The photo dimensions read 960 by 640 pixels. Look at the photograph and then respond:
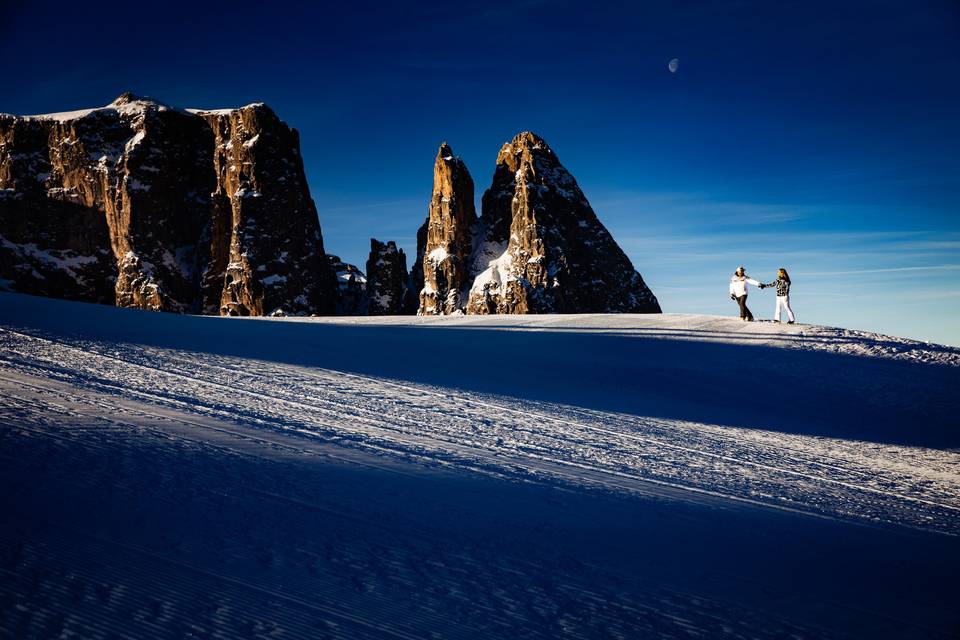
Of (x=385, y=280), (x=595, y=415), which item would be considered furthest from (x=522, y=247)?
(x=595, y=415)

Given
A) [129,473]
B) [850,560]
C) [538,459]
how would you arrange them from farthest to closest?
[538,459] < [129,473] < [850,560]

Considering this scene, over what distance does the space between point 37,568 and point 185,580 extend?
2.47ft

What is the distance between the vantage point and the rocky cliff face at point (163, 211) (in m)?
82.3

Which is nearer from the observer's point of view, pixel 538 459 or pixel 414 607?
pixel 414 607

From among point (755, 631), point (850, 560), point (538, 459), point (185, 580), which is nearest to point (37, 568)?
point (185, 580)

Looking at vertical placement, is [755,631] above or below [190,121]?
below

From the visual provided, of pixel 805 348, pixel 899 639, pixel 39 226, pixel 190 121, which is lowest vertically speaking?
pixel 899 639

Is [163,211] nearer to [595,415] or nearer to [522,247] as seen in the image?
[522,247]

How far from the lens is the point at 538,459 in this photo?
584 centimetres

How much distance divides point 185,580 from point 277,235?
8760 centimetres

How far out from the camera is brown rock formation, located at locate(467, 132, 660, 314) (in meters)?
85.7

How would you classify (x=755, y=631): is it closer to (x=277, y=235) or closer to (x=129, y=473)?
(x=129, y=473)

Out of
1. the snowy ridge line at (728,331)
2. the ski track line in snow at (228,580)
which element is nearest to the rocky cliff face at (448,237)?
the snowy ridge line at (728,331)

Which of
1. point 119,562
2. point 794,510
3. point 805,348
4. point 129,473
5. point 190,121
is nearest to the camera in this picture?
point 119,562
